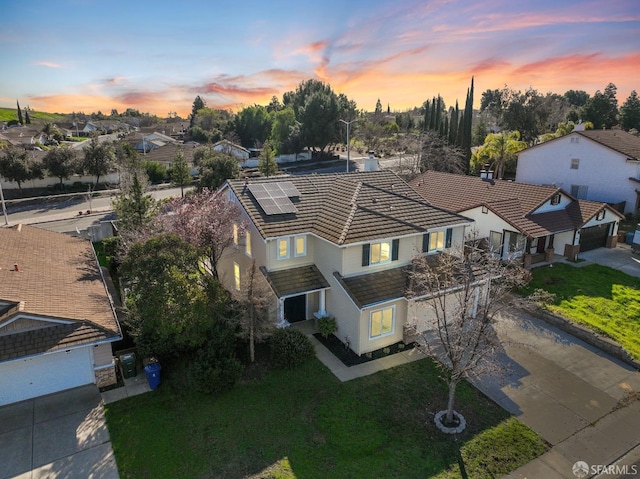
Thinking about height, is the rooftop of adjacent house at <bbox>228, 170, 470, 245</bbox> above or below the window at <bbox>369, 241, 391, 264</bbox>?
above

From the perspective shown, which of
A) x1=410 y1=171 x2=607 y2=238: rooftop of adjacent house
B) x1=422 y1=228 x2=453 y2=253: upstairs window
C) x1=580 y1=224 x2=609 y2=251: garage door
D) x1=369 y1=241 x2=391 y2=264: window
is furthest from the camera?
x1=580 y1=224 x2=609 y2=251: garage door

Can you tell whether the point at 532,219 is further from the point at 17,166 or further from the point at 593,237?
the point at 17,166

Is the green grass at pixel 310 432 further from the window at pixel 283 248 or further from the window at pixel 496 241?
the window at pixel 496 241

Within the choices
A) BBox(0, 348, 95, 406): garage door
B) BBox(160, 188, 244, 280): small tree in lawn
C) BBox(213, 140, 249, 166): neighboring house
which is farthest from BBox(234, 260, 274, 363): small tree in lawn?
BBox(213, 140, 249, 166): neighboring house

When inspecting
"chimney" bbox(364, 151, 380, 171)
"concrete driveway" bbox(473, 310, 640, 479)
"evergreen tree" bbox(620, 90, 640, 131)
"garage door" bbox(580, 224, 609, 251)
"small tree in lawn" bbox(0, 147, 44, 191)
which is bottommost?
"concrete driveway" bbox(473, 310, 640, 479)

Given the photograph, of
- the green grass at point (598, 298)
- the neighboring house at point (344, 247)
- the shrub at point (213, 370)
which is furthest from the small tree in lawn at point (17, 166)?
the green grass at point (598, 298)

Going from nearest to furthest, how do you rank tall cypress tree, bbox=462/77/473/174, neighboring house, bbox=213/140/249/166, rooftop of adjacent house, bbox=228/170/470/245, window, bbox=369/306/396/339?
window, bbox=369/306/396/339 < rooftop of adjacent house, bbox=228/170/470/245 < tall cypress tree, bbox=462/77/473/174 < neighboring house, bbox=213/140/249/166

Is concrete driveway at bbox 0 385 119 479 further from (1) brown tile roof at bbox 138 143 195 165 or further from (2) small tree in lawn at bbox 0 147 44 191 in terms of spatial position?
(1) brown tile roof at bbox 138 143 195 165
